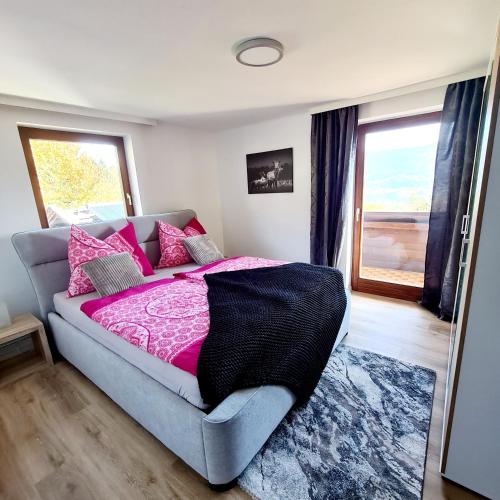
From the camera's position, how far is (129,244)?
8.84 feet

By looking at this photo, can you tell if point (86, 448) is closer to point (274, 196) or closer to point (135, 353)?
point (135, 353)

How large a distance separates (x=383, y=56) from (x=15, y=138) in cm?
311

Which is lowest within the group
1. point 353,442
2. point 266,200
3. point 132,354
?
point 353,442

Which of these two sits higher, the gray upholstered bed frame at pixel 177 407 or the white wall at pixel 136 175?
the white wall at pixel 136 175

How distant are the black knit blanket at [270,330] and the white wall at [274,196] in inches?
54.3

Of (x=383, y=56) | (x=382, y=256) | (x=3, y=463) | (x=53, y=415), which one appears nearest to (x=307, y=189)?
(x=382, y=256)

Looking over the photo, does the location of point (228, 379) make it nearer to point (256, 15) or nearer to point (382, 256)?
point (256, 15)

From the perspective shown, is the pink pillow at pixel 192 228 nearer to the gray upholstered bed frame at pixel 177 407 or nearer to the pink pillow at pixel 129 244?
the pink pillow at pixel 129 244

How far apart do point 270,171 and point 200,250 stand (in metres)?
1.55

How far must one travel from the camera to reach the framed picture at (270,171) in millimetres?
3535

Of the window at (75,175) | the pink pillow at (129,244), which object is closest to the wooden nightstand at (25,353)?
the pink pillow at (129,244)

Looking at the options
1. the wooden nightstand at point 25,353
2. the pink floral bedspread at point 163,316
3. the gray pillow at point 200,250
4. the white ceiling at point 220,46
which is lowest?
the wooden nightstand at point 25,353

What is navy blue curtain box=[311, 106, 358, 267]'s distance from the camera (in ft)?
9.77

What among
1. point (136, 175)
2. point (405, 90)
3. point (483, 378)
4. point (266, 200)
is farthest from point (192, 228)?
point (483, 378)
